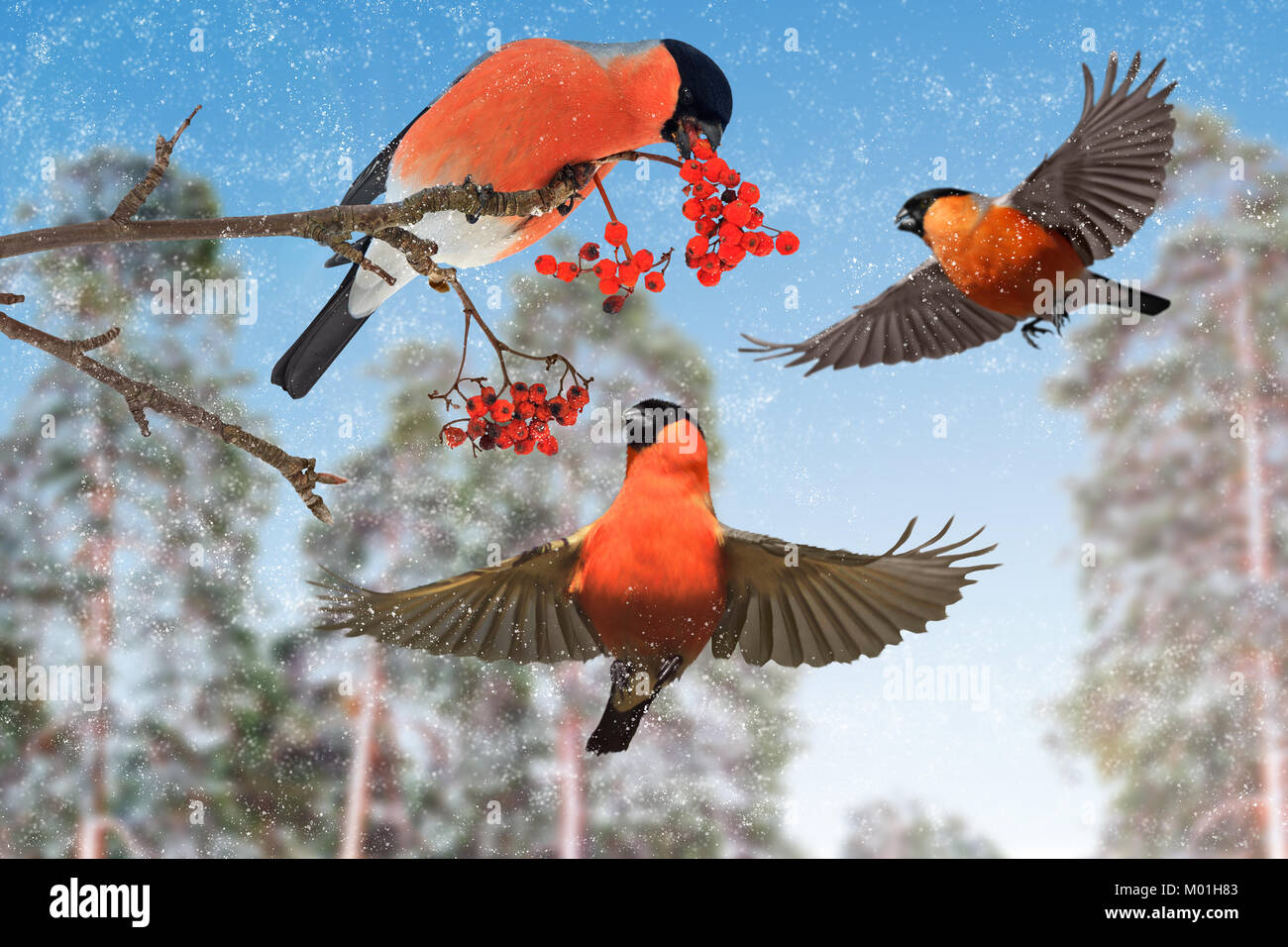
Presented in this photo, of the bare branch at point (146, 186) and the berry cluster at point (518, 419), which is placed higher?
the bare branch at point (146, 186)

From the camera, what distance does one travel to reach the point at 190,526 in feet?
13.2

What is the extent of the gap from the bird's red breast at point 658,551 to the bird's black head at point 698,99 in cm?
48

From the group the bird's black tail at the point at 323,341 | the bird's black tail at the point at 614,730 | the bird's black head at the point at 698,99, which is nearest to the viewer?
→ the bird's black tail at the point at 614,730

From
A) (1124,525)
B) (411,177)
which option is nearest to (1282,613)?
(1124,525)

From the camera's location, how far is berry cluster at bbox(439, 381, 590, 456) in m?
1.33

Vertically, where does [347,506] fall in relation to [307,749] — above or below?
above

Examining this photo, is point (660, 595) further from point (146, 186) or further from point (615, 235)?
point (146, 186)

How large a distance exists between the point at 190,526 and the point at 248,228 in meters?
3.15

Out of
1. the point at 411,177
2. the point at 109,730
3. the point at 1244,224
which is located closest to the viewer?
the point at 411,177

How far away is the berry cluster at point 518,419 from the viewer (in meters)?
1.33

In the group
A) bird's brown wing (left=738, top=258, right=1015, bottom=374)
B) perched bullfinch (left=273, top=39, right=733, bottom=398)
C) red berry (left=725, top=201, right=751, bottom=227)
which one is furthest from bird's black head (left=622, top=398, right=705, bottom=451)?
bird's brown wing (left=738, top=258, right=1015, bottom=374)

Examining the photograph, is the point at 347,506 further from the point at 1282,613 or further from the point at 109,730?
the point at 1282,613

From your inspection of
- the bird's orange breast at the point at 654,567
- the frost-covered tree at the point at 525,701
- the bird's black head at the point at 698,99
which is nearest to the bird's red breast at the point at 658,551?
the bird's orange breast at the point at 654,567

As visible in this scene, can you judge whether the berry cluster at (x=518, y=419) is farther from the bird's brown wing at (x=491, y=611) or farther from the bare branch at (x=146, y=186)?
the bare branch at (x=146, y=186)
